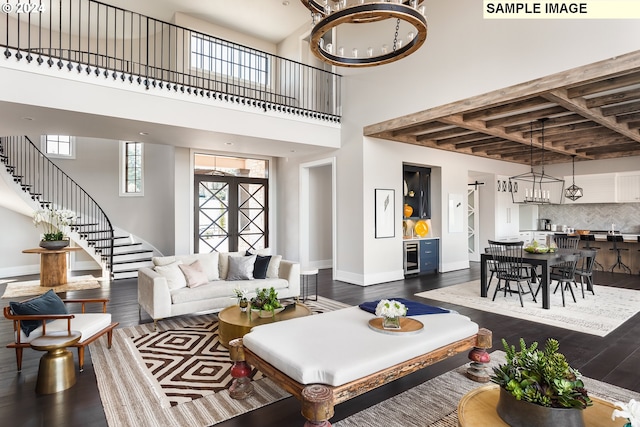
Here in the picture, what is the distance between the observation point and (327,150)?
7.52 metres

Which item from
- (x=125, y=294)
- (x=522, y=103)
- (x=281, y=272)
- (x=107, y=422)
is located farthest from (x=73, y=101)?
(x=522, y=103)

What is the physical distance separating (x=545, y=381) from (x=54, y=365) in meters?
3.36

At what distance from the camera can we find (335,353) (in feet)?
7.64

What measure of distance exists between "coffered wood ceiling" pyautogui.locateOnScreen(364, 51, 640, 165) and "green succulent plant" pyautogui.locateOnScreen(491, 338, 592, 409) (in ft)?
12.0

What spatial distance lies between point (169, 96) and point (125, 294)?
11.3ft

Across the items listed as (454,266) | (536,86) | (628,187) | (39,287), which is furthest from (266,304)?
(628,187)

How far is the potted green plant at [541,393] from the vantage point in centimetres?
151

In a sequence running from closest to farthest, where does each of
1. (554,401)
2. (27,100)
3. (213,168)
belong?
(554,401) < (27,100) < (213,168)

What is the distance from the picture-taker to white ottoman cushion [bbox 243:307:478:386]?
2158mm

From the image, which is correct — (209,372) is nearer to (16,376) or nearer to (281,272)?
(16,376)

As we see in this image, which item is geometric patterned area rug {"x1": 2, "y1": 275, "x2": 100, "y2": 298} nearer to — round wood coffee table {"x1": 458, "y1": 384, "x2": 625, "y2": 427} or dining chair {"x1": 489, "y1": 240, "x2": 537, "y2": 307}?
round wood coffee table {"x1": 458, "y1": 384, "x2": 625, "y2": 427}

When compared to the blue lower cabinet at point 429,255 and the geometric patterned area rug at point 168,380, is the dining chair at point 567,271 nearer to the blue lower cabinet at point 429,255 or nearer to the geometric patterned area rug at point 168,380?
the blue lower cabinet at point 429,255

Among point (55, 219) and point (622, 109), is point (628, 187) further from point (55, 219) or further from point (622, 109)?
point (55, 219)

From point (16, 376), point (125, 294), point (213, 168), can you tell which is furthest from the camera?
point (213, 168)
